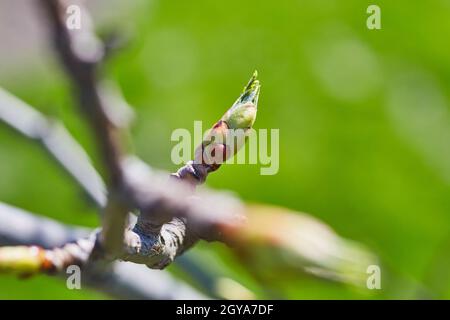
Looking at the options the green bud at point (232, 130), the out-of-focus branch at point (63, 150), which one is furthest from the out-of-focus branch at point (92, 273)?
the green bud at point (232, 130)

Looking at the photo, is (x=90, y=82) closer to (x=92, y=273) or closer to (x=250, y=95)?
(x=250, y=95)

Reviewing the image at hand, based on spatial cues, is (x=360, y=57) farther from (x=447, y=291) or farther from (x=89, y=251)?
(x=89, y=251)

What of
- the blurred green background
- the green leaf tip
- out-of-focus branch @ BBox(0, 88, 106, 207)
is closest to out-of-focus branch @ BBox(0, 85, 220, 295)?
out-of-focus branch @ BBox(0, 88, 106, 207)

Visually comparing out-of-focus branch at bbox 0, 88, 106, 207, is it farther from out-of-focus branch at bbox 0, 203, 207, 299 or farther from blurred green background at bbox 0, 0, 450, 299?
blurred green background at bbox 0, 0, 450, 299

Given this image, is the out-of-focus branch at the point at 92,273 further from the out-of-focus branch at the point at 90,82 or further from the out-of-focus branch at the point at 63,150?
the out-of-focus branch at the point at 90,82

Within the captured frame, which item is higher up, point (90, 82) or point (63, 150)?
point (63, 150)

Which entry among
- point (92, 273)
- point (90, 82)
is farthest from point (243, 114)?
point (92, 273)
